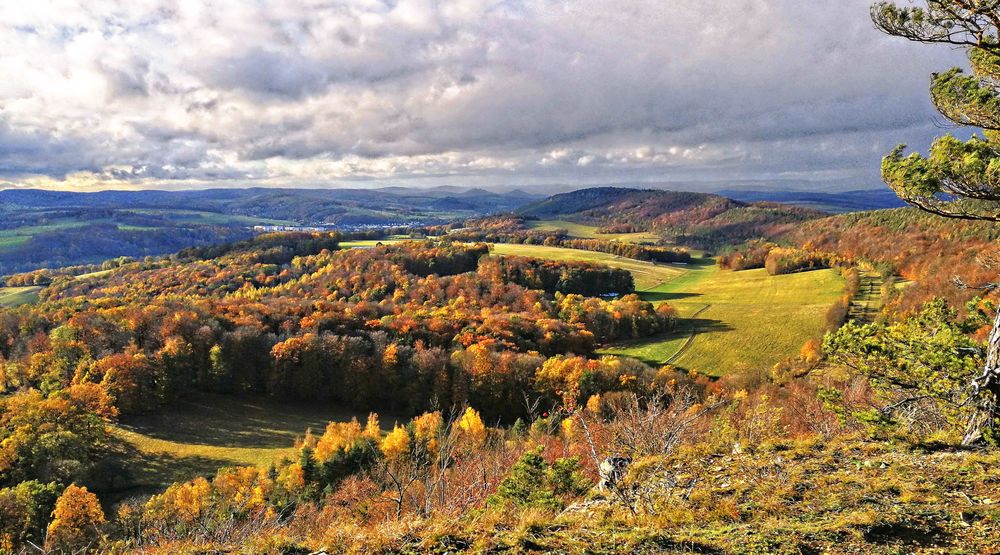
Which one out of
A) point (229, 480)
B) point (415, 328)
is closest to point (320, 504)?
point (229, 480)

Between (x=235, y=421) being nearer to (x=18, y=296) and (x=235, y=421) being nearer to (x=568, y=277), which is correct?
(x=568, y=277)

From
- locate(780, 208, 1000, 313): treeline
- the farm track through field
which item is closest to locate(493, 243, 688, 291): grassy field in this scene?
the farm track through field

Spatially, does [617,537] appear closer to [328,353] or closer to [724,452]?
[724,452]

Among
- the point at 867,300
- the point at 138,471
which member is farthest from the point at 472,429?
the point at 867,300

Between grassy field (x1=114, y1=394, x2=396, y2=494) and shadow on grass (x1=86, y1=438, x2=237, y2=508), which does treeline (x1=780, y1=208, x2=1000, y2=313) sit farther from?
shadow on grass (x1=86, y1=438, x2=237, y2=508)

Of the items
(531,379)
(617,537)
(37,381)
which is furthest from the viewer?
(531,379)
